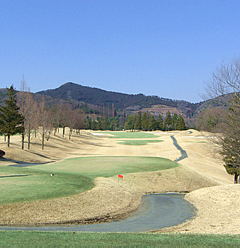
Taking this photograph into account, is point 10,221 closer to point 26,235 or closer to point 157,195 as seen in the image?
point 26,235

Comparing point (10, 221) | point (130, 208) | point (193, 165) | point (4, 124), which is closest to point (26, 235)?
point (10, 221)

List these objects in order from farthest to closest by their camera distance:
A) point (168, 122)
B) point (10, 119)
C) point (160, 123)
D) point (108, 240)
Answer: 1. point (160, 123)
2. point (168, 122)
3. point (10, 119)
4. point (108, 240)

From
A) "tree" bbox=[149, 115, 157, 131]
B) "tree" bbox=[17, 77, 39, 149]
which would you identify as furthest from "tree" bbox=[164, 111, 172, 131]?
"tree" bbox=[17, 77, 39, 149]

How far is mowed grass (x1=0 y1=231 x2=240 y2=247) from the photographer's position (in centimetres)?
793

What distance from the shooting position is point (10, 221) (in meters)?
11.9

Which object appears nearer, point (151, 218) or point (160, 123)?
point (151, 218)

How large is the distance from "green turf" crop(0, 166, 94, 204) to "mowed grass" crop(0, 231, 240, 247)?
522cm

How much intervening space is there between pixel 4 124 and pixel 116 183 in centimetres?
2647

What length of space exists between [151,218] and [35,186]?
7.04 m

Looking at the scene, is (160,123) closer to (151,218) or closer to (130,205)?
(130,205)

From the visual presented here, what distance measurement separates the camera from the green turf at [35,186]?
14190 millimetres

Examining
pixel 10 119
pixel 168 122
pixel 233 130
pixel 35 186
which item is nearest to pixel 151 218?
pixel 35 186

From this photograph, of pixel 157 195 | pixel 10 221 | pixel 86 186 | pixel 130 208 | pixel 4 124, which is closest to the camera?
pixel 10 221

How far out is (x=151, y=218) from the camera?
14438mm
